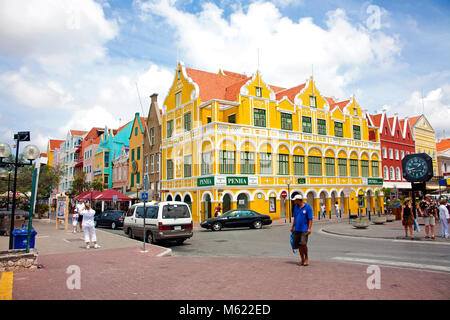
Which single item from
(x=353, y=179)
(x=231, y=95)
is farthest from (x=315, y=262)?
(x=353, y=179)

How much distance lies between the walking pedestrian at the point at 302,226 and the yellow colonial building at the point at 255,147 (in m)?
21.2

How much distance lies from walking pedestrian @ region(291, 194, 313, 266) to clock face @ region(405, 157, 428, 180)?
1609 centimetres

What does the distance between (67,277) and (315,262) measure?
682cm

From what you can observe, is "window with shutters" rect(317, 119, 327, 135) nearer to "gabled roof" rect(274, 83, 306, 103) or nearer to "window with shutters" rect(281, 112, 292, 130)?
"gabled roof" rect(274, 83, 306, 103)

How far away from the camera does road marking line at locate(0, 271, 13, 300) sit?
265 inches

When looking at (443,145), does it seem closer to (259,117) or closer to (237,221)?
(259,117)

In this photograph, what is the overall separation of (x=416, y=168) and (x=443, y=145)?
52.6m

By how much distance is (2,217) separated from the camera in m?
20.0

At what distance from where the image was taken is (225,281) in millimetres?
7949

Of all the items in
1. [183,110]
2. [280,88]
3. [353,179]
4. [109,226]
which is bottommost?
[109,226]

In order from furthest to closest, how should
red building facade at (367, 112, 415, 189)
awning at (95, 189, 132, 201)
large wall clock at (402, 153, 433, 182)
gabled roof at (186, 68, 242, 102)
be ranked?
red building facade at (367, 112, 415, 189)
gabled roof at (186, 68, 242, 102)
awning at (95, 189, 132, 201)
large wall clock at (402, 153, 433, 182)

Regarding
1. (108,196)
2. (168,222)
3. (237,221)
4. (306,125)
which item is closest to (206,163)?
(237,221)

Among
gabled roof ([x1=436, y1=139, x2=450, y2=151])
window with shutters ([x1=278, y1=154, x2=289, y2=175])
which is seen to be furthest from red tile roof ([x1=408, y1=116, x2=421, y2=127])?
window with shutters ([x1=278, y1=154, x2=289, y2=175])
